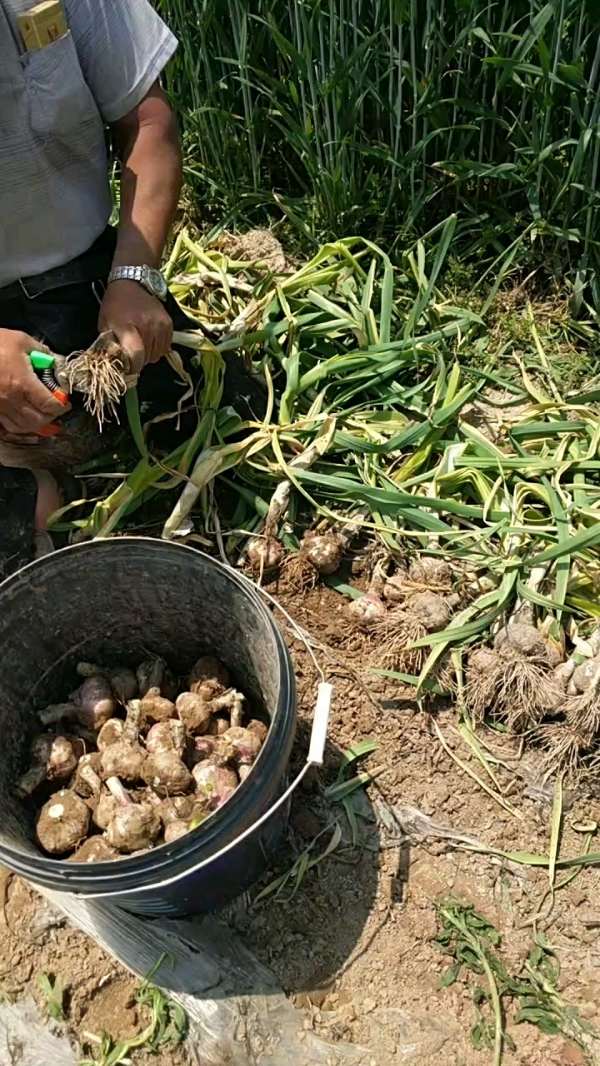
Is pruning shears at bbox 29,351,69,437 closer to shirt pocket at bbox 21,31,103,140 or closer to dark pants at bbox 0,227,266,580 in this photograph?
dark pants at bbox 0,227,266,580

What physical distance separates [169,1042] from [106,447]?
1.00 m

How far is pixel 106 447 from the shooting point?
1.68 meters

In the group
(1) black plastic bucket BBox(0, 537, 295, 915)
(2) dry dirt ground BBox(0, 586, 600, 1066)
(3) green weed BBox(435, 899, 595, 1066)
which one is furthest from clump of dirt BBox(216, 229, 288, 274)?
(3) green weed BBox(435, 899, 595, 1066)

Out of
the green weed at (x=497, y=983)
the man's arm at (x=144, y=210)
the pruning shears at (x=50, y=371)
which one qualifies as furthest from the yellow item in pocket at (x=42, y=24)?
the green weed at (x=497, y=983)

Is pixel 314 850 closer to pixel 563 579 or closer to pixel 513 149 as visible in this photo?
pixel 563 579

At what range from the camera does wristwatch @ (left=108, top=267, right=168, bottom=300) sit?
4.55ft

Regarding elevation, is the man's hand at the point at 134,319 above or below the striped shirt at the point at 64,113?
below

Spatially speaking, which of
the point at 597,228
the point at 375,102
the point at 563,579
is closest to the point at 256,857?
the point at 563,579

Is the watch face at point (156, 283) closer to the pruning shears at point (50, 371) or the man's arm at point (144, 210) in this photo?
the man's arm at point (144, 210)

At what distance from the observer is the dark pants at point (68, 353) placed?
1474 mm

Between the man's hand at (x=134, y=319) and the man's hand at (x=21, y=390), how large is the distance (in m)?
0.12

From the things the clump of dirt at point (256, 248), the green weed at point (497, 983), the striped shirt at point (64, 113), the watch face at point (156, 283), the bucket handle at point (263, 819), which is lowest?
the green weed at point (497, 983)

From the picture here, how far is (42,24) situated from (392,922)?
136cm

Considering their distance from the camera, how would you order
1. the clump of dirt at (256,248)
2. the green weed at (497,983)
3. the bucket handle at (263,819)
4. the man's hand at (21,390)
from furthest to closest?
the clump of dirt at (256,248), the man's hand at (21,390), the green weed at (497,983), the bucket handle at (263,819)
